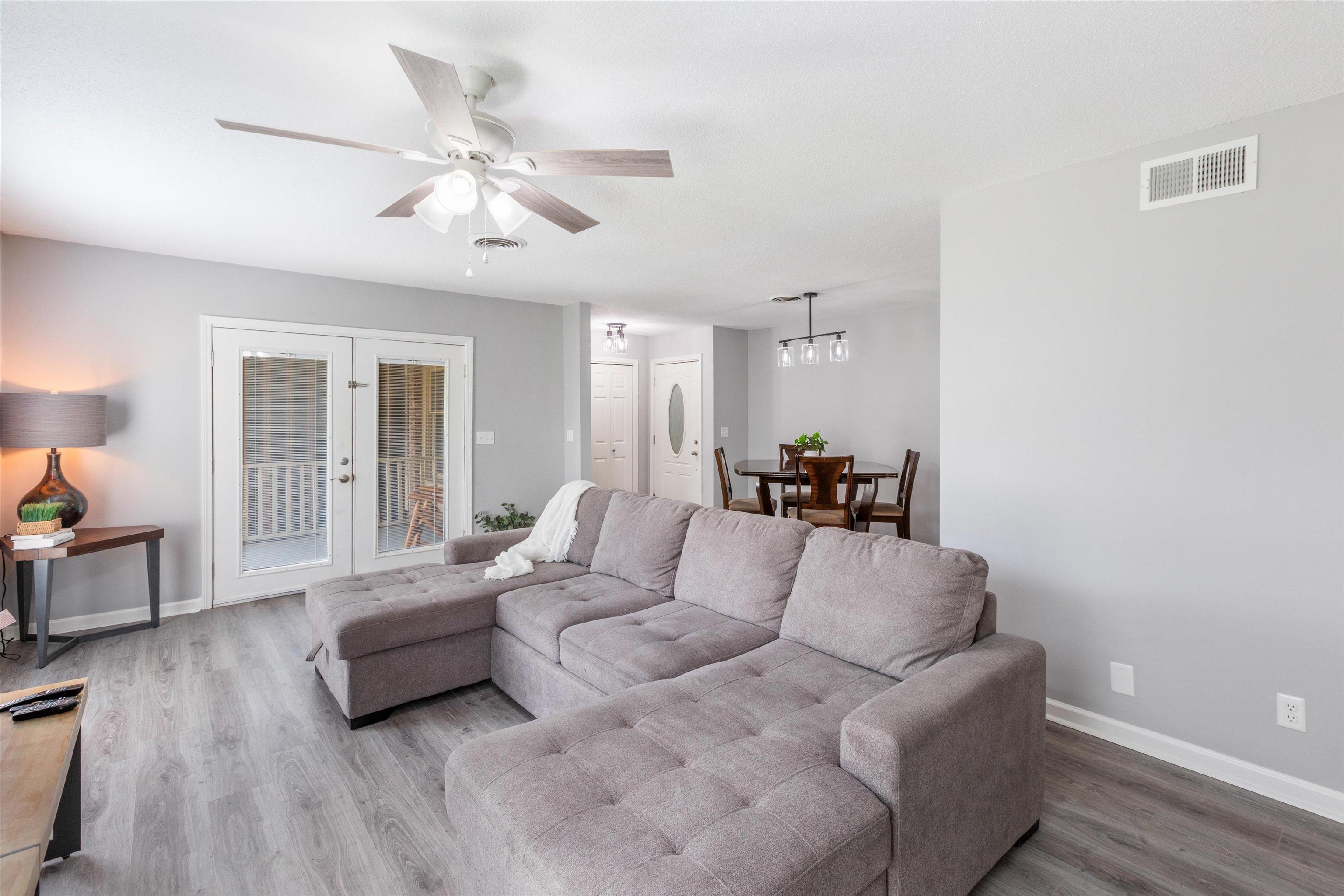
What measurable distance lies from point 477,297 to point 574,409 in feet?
4.24

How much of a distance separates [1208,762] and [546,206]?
3.18 metres

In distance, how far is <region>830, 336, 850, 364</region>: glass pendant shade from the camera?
17.1 ft

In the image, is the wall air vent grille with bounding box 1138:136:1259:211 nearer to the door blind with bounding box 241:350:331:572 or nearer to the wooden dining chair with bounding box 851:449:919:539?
the wooden dining chair with bounding box 851:449:919:539

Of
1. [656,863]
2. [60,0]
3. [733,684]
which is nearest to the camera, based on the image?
[656,863]

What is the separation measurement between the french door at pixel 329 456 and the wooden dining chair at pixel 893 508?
328 centimetres

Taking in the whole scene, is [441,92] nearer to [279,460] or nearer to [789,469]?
[279,460]

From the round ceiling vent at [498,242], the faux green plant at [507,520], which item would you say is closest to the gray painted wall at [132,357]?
the round ceiling vent at [498,242]

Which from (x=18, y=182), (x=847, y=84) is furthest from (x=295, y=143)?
(x=847, y=84)

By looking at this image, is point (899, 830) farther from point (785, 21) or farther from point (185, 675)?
point (185, 675)

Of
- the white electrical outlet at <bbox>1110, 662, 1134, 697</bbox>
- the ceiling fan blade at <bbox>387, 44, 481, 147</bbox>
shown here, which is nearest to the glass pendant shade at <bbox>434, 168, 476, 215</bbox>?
the ceiling fan blade at <bbox>387, 44, 481, 147</bbox>

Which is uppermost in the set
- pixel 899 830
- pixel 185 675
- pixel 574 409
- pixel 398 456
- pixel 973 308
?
pixel 973 308

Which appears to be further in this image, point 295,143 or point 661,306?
point 661,306

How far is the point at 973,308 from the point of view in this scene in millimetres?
2934

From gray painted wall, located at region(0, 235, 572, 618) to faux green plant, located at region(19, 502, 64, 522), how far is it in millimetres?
446
